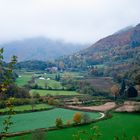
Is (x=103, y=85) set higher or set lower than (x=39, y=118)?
higher

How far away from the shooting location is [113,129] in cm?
7881

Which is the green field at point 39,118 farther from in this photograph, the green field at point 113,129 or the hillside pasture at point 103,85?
the hillside pasture at point 103,85

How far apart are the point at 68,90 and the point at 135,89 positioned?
31.8 meters

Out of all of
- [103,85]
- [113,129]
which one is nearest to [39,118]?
[113,129]

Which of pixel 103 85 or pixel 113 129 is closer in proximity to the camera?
pixel 113 129

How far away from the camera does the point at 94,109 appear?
4481 inches

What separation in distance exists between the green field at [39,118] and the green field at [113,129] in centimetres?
764

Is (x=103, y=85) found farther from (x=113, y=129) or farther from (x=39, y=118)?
(x=113, y=129)

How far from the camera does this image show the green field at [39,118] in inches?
3330

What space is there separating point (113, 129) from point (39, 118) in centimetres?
2529

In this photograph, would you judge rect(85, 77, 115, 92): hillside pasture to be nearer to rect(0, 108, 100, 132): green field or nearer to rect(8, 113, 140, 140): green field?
rect(0, 108, 100, 132): green field

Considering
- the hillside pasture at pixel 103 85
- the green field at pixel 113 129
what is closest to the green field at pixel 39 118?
the green field at pixel 113 129

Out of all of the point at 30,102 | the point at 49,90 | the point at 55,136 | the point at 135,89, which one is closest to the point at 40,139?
the point at 55,136

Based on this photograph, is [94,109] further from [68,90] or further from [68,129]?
[68,90]
